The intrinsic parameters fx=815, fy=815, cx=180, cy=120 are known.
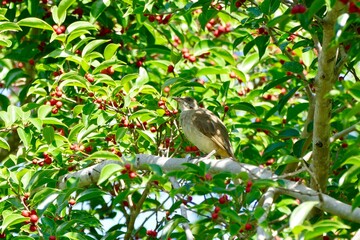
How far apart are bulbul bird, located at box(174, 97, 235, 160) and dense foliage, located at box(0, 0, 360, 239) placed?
0.10 m

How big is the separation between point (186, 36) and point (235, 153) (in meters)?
2.00

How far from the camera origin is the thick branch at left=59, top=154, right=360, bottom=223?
15.0 feet

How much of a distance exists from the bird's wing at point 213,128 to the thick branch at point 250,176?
4.67ft

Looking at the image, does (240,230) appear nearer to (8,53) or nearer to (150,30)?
(150,30)

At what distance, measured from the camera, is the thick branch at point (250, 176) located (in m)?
4.58

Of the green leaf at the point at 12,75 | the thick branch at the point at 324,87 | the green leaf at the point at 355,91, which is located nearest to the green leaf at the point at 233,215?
the thick branch at the point at 324,87

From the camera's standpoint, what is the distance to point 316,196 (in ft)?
15.3

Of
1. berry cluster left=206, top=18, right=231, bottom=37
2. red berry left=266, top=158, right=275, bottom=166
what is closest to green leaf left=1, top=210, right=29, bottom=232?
red berry left=266, top=158, right=275, bottom=166

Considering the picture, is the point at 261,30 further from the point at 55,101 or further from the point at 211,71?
the point at 55,101

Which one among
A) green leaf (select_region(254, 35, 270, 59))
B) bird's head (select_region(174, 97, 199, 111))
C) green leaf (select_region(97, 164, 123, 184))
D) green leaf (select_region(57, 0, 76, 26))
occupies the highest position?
green leaf (select_region(254, 35, 270, 59))

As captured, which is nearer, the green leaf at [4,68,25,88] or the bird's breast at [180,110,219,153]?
the bird's breast at [180,110,219,153]

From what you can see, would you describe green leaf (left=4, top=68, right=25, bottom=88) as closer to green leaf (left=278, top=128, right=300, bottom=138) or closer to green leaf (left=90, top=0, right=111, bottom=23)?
green leaf (left=90, top=0, right=111, bottom=23)

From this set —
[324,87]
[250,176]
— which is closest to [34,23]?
[250,176]

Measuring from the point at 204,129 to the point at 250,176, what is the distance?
2.14 meters
